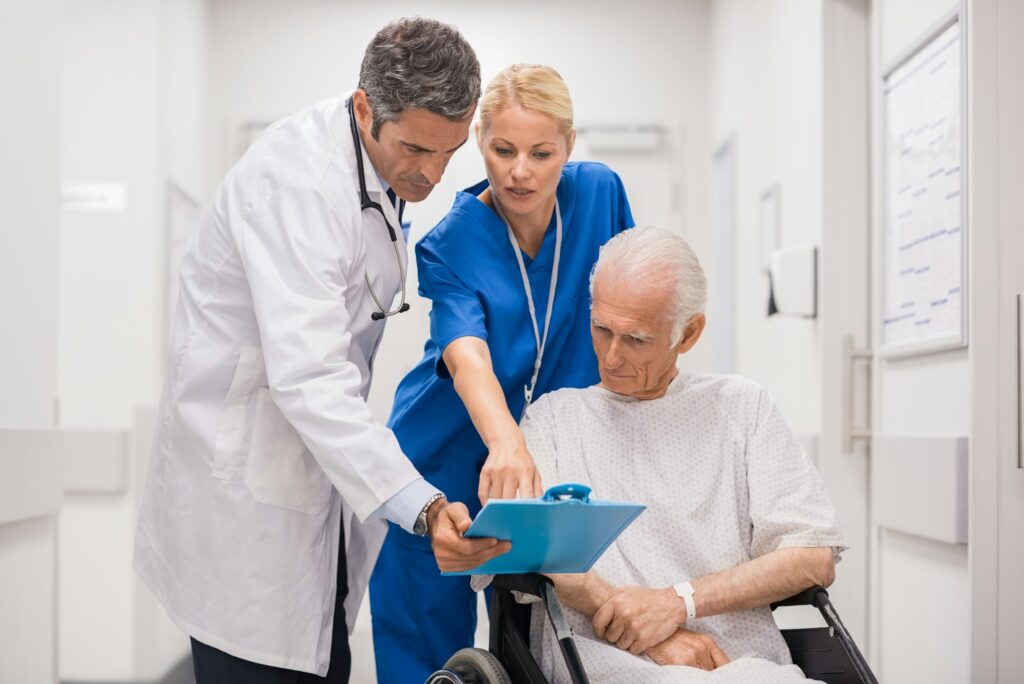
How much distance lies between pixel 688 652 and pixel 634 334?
502 millimetres

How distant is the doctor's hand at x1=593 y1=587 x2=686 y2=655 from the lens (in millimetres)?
1645

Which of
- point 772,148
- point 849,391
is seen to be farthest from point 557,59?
point 849,391

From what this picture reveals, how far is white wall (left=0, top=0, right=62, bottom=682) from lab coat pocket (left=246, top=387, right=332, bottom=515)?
72cm

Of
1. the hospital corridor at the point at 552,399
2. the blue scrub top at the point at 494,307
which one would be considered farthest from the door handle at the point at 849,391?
the blue scrub top at the point at 494,307

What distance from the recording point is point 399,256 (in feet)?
6.09

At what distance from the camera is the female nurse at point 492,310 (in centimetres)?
186

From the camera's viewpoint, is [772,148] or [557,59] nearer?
[772,148]

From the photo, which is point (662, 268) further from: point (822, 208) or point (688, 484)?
point (822, 208)

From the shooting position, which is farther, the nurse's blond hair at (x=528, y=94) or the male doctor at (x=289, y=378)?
the nurse's blond hair at (x=528, y=94)

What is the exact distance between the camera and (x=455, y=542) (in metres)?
1.48

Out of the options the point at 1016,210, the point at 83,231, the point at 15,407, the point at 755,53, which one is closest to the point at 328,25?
the point at 83,231

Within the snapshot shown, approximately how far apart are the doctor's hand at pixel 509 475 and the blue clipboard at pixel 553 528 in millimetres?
66

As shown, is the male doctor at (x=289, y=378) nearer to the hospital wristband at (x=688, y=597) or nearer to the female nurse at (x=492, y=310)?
the female nurse at (x=492, y=310)

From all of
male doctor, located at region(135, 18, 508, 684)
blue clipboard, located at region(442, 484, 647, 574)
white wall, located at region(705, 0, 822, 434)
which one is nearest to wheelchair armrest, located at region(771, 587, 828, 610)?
blue clipboard, located at region(442, 484, 647, 574)
